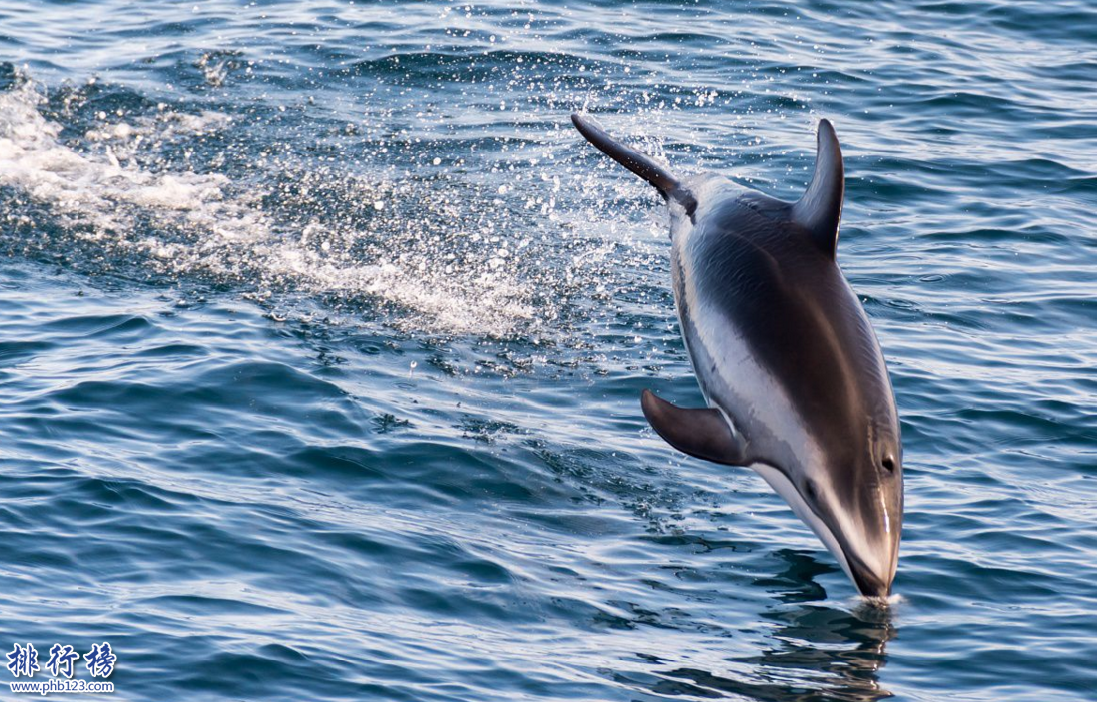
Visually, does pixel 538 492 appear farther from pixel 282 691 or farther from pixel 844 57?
pixel 844 57

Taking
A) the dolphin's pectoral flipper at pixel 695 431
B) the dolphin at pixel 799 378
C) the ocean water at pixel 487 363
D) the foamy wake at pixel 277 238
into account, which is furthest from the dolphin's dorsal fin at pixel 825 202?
the foamy wake at pixel 277 238

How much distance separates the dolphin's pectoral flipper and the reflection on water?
114 centimetres

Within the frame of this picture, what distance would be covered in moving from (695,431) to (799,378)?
0.61 meters

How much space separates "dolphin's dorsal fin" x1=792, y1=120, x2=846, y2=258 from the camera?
28.0ft

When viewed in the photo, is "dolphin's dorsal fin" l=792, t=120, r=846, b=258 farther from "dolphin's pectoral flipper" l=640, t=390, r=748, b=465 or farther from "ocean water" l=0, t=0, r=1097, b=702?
"ocean water" l=0, t=0, r=1097, b=702

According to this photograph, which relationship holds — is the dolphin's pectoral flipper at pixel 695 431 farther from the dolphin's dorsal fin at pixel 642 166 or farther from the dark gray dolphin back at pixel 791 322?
the dolphin's dorsal fin at pixel 642 166

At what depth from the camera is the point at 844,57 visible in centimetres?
2289

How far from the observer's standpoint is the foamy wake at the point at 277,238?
45.6ft

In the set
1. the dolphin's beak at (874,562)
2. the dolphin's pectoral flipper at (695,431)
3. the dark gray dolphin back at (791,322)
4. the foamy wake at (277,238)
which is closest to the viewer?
the dolphin's beak at (874,562)

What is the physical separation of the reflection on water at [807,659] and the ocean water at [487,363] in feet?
0.10

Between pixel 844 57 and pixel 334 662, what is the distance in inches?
657

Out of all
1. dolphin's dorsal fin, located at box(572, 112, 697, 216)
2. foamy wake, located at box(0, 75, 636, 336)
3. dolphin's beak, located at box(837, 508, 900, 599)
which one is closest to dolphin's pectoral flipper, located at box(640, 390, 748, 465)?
dolphin's beak, located at box(837, 508, 900, 599)

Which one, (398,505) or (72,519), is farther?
(398,505)

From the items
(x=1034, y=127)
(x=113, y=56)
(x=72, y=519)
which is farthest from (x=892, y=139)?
(x=72, y=519)
